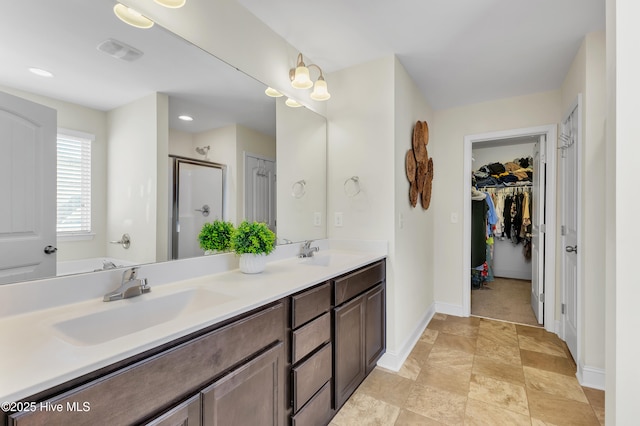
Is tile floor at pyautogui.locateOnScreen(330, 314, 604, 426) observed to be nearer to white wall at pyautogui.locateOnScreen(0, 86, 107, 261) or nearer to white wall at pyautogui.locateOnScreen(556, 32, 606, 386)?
white wall at pyautogui.locateOnScreen(556, 32, 606, 386)

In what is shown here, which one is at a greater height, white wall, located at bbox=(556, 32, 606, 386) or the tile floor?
white wall, located at bbox=(556, 32, 606, 386)

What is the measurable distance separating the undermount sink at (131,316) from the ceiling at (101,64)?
31.5 inches

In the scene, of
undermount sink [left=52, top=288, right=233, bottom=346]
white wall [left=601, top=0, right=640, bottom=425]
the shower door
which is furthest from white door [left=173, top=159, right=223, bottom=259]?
white wall [left=601, top=0, right=640, bottom=425]

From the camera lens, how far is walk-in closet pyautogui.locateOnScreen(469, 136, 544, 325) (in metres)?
4.33

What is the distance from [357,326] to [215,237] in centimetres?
103

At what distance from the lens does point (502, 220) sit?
16.2ft

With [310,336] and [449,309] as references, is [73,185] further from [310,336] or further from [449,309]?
[449,309]

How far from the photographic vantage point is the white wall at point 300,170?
2123 mm

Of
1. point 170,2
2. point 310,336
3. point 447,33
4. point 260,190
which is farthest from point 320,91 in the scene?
point 310,336

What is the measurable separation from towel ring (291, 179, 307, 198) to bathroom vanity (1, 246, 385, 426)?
555mm

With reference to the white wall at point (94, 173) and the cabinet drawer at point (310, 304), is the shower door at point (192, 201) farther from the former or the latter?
the cabinet drawer at point (310, 304)

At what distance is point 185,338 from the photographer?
0.87m

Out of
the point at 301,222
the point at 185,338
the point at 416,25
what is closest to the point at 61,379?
the point at 185,338

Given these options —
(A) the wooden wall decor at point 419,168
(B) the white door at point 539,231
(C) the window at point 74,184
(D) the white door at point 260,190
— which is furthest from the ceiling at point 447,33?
(C) the window at point 74,184
